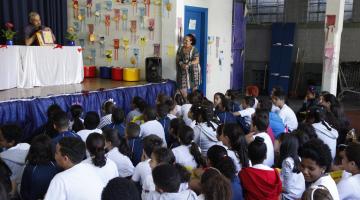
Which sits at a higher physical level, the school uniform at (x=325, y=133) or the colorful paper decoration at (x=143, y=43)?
the colorful paper decoration at (x=143, y=43)

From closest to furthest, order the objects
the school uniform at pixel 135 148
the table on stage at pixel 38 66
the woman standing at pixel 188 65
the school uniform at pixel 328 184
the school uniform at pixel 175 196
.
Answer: the school uniform at pixel 175 196 → the school uniform at pixel 328 184 → the school uniform at pixel 135 148 → the table on stage at pixel 38 66 → the woman standing at pixel 188 65

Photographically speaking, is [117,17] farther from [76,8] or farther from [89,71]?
[89,71]

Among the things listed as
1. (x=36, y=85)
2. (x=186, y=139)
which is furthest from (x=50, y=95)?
(x=186, y=139)

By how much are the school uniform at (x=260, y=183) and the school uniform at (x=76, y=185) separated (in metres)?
0.92

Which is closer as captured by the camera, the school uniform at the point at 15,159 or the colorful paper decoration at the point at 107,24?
the school uniform at the point at 15,159

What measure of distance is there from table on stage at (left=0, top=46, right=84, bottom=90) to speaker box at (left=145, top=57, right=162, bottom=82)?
1178 millimetres

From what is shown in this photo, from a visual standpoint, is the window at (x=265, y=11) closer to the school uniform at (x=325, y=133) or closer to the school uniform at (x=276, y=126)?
the school uniform at (x=276, y=126)

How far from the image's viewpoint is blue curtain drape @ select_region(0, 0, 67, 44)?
7223mm

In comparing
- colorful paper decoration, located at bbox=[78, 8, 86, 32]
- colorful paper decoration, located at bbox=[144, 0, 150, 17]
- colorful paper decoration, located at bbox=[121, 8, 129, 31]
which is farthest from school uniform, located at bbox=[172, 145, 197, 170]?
colorful paper decoration, located at bbox=[78, 8, 86, 32]

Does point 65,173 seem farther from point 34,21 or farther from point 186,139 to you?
point 34,21

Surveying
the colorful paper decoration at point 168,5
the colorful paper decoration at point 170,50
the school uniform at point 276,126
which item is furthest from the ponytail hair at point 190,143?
the colorful paper decoration at point 168,5

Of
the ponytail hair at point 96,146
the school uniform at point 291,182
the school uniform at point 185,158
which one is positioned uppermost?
the ponytail hair at point 96,146

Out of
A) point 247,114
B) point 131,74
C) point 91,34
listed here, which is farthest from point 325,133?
point 91,34

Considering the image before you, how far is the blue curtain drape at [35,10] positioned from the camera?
7.22 metres
